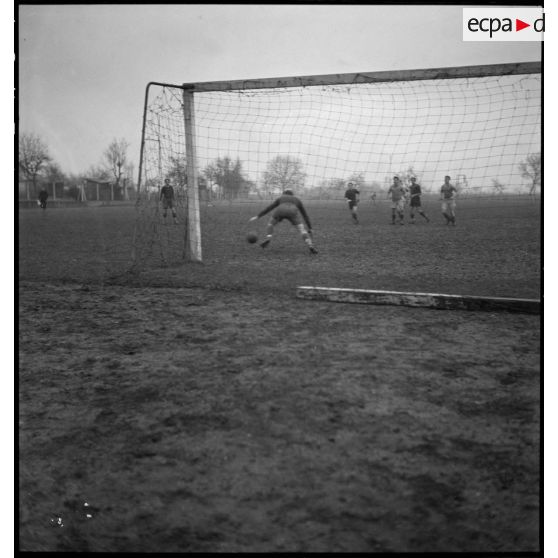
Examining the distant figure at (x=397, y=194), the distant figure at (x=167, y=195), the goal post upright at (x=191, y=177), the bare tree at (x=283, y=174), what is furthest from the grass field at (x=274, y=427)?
the distant figure at (x=397, y=194)

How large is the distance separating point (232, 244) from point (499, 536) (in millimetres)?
8637

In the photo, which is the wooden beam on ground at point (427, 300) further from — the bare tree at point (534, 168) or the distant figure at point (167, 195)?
the distant figure at point (167, 195)

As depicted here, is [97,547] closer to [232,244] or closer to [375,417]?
[375,417]

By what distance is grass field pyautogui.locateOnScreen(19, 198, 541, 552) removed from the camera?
1640 mm

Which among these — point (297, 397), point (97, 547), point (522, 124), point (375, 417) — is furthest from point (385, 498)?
point (522, 124)

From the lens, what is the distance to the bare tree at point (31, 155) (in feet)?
11.1

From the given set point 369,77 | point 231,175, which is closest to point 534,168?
point 369,77

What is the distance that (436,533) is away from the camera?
157cm

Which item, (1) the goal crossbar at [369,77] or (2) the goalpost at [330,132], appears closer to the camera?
(1) the goal crossbar at [369,77]

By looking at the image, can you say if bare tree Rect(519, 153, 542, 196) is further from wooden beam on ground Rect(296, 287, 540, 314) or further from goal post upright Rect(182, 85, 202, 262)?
goal post upright Rect(182, 85, 202, 262)

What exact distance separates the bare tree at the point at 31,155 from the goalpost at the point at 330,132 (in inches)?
72.2

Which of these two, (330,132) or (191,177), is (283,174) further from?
(191,177)

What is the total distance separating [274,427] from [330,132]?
5.57 m

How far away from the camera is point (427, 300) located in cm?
441
